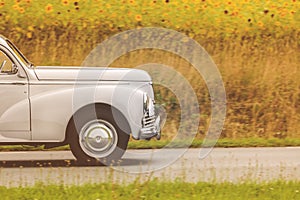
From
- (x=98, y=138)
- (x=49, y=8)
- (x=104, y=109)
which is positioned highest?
(x=49, y=8)

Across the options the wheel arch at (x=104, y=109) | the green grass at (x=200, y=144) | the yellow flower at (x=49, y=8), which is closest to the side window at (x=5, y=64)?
the wheel arch at (x=104, y=109)

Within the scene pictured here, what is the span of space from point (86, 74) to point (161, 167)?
1562 millimetres

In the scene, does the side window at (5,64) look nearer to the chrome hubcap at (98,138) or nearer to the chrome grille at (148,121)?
the chrome hubcap at (98,138)

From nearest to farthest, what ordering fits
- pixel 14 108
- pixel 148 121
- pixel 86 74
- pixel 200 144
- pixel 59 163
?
pixel 14 108 < pixel 86 74 < pixel 148 121 < pixel 59 163 < pixel 200 144

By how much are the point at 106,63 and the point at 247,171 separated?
6474mm

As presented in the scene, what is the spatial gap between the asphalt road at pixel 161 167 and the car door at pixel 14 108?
50cm

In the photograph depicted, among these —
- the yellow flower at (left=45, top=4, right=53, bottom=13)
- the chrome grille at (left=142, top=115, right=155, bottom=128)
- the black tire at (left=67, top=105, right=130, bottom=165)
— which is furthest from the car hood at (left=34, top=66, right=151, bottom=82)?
the yellow flower at (left=45, top=4, right=53, bottom=13)

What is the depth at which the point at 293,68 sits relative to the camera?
17.7 meters

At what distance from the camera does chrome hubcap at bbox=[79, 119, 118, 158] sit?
40.0 feet

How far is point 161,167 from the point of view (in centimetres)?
1229

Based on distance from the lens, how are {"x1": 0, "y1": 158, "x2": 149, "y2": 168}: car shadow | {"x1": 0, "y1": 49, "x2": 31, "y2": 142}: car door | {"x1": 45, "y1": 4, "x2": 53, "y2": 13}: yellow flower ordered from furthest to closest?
{"x1": 45, "y1": 4, "x2": 53, "y2": 13}: yellow flower
{"x1": 0, "y1": 158, "x2": 149, "y2": 168}: car shadow
{"x1": 0, "y1": 49, "x2": 31, "y2": 142}: car door

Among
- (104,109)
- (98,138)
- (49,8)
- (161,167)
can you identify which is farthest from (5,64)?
(49,8)

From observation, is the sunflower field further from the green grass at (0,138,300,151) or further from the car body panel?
the car body panel

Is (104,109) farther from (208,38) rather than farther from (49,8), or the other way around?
(49,8)
